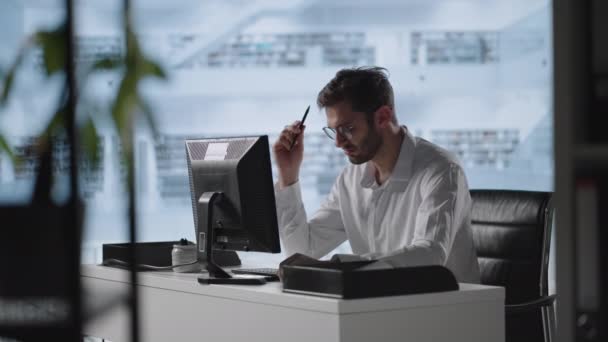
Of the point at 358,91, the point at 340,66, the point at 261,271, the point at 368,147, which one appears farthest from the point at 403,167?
the point at 340,66

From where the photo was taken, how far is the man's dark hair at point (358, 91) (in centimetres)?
295

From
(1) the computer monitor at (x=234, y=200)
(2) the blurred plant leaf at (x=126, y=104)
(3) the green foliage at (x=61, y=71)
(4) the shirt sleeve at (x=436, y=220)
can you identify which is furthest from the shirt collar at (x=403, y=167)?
(3) the green foliage at (x=61, y=71)

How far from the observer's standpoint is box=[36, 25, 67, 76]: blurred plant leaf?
3.69 feet

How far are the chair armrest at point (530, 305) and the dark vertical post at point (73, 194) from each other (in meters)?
1.88

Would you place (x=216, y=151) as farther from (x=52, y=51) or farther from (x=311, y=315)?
(x=52, y=51)

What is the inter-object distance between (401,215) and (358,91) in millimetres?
439

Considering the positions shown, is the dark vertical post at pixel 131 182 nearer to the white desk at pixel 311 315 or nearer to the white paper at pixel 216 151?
the white desk at pixel 311 315

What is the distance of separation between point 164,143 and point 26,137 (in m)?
3.93

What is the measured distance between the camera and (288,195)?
10.2 feet

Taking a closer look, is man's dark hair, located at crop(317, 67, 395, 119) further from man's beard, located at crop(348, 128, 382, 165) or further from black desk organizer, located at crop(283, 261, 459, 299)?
black desk organizer, located at crop(283, 261, 459, 299)

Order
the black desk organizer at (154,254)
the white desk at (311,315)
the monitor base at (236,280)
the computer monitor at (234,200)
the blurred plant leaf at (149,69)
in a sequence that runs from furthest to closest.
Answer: the black desk organizer at (154,254) < the computer monitor at (234,200) < the monitor base at (236,280) < the blurred plant leaf at (149,69) < the white desk at (311,315)

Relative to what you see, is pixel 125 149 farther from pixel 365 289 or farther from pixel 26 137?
pixel 365 289

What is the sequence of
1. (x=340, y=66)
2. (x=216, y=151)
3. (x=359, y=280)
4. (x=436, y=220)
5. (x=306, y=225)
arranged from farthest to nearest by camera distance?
1. (x=340, y=66)
2. (x=306, y=225)
3. (x=216, y=151)
4. (x=436, y=220)
5. (x=359, y=280)

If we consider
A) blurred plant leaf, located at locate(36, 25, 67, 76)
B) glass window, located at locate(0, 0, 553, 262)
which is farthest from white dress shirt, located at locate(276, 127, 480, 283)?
glass window, located at locate(0, 0, 553, 262)
